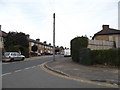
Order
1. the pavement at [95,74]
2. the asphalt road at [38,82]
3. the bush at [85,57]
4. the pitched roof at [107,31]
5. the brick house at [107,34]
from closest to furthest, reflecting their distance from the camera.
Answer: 1. the asphalt road at [38,82]
2. the pavement at [95,74]
3. the bush at [85,57]
4. the brick house at [107,34]
5. the pitched roof at [107,31]

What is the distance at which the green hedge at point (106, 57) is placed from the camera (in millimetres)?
16391

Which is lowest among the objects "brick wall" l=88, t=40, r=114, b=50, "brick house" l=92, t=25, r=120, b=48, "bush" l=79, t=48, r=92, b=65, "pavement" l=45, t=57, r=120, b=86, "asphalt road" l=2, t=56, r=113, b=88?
"asphalt road" l=2, t=56, r=113, b=88

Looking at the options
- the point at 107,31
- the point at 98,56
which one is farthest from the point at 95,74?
the point at 107,31

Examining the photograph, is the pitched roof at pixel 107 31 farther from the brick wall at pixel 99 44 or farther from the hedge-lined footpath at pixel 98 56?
the hedge-lined footpath at pixel 98 56

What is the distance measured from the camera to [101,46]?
2941cm

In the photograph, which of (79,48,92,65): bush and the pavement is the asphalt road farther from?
(79,48,92,65): bush

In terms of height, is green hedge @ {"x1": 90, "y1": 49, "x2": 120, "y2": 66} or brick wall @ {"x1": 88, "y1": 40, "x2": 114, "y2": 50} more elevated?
brick wall @ {"x1": 88, "y1": 40, "x2": 114, "y2": 50}

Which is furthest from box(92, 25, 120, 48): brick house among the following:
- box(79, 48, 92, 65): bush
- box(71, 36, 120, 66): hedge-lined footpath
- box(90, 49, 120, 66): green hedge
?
box(90, 49, 120, 66): green hedge

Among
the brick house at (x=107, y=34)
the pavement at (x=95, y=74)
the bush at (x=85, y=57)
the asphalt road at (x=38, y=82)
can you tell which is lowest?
the asphalt road at (x=38, y=82)

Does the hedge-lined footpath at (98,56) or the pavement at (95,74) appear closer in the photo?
the pavement at (95,74)

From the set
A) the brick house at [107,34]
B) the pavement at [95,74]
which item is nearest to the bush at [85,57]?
the pavement at [95,74]

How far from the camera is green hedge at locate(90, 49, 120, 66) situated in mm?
16391

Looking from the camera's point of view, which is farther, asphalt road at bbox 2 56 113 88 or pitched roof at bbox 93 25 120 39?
pitched roof at bbox 93 25 120 39

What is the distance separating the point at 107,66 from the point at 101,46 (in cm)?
1299
